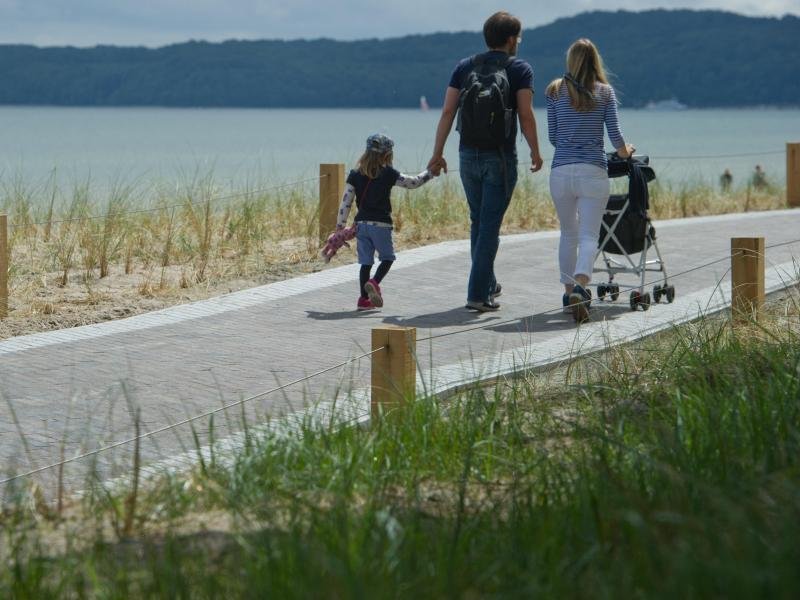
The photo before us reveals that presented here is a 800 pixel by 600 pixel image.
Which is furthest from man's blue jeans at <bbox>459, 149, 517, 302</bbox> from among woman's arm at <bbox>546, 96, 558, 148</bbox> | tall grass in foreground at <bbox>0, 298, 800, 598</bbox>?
tall grass in foreground at <bbox>0, 298, 800, 598</bbox>

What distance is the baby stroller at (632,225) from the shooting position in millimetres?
9742

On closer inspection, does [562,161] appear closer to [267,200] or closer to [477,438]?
[477,438]

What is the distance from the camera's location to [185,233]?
43.7 feet

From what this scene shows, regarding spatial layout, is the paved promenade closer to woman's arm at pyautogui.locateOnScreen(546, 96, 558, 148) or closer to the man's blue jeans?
the man's blue jeans

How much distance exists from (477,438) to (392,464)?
549mm

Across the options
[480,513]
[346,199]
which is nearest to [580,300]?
[346,199]

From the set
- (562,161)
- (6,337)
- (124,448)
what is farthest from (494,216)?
(124,448)

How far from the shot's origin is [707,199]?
19031mm

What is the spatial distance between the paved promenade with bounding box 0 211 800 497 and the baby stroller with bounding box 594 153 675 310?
18 centimetres

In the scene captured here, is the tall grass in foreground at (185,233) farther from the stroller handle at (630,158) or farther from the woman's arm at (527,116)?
the stroller handle at (630,158)

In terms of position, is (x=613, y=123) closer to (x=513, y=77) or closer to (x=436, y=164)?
(x=513, y=77)

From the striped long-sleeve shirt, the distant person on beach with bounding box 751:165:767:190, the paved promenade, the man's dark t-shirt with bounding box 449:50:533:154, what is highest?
the man's dark t-shirt with bounding box 449:50:533:154

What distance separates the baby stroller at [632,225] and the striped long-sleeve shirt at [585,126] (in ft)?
1.40

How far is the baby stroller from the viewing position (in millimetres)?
9742
